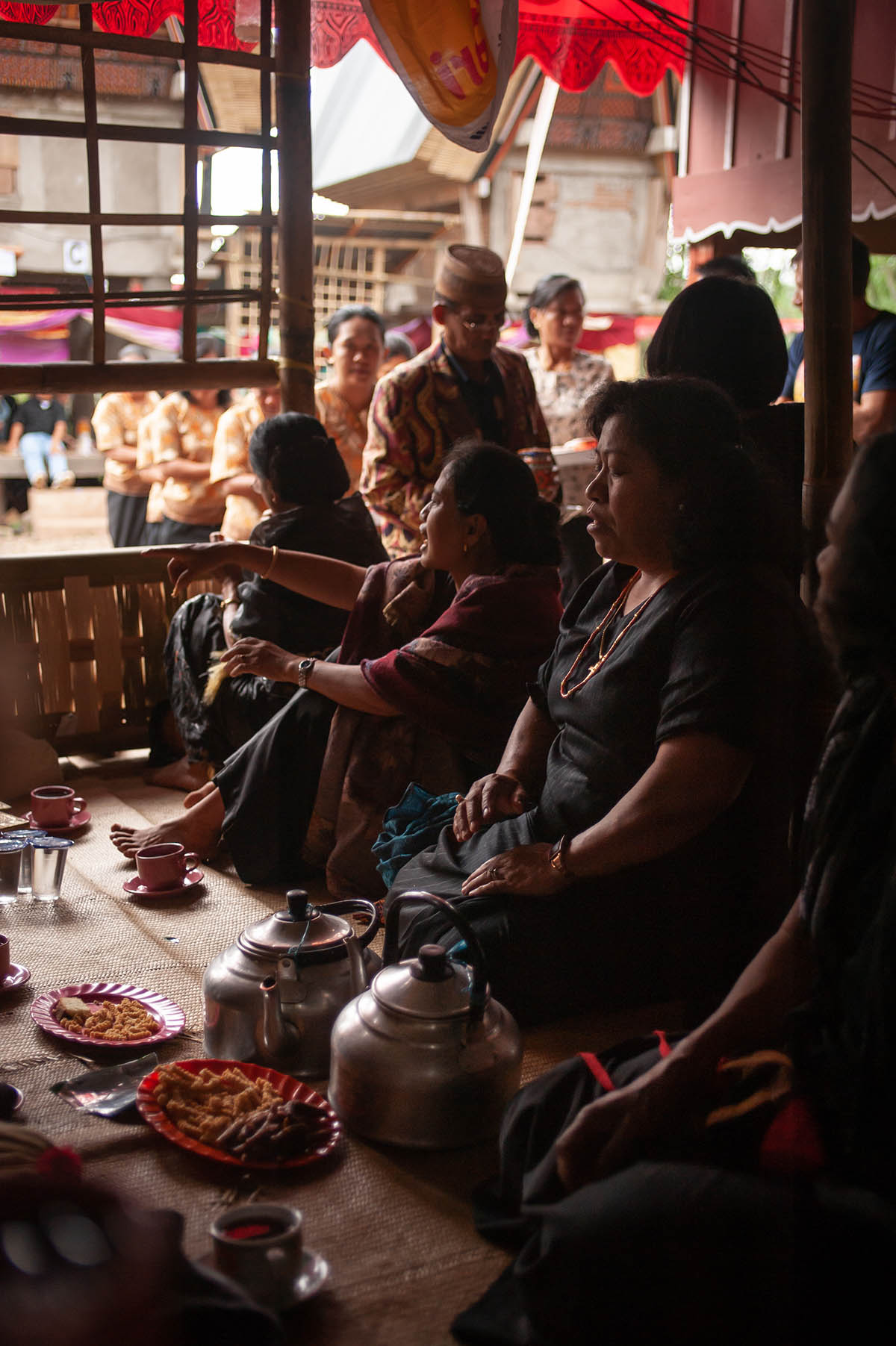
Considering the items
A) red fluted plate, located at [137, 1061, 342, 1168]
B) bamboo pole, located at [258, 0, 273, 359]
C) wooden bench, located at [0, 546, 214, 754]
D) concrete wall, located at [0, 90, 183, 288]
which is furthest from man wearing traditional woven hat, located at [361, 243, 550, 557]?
concrete wall, located at [0, 90, 183, 288]

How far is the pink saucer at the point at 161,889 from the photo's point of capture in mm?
3541

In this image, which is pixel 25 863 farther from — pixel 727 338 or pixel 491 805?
pixel 727 338

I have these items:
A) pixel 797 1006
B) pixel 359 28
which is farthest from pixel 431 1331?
pixel 359 28

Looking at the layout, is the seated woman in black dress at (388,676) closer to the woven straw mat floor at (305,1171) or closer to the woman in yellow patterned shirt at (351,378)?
the woven straw mat floor at (305,1171)

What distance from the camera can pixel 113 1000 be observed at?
2.87 m

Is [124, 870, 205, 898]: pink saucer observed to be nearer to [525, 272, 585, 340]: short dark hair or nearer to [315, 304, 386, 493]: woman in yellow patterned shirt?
[315, 304, 386, 493]: woman in yellow patterned shirt

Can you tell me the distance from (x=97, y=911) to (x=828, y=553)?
2606 millimetres

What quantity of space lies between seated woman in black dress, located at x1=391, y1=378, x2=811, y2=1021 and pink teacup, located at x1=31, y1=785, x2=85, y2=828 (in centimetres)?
170

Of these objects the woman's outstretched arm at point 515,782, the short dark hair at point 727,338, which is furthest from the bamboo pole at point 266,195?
the woman's outstretched arm at point 515,782

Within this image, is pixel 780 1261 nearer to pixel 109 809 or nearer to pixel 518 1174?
pixel 518 1174

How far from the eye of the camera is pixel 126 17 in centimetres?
541

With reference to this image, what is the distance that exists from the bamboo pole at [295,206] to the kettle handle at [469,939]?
119 inches

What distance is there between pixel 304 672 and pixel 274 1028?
131 centimetres

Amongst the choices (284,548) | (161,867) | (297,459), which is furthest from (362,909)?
(297,459)
